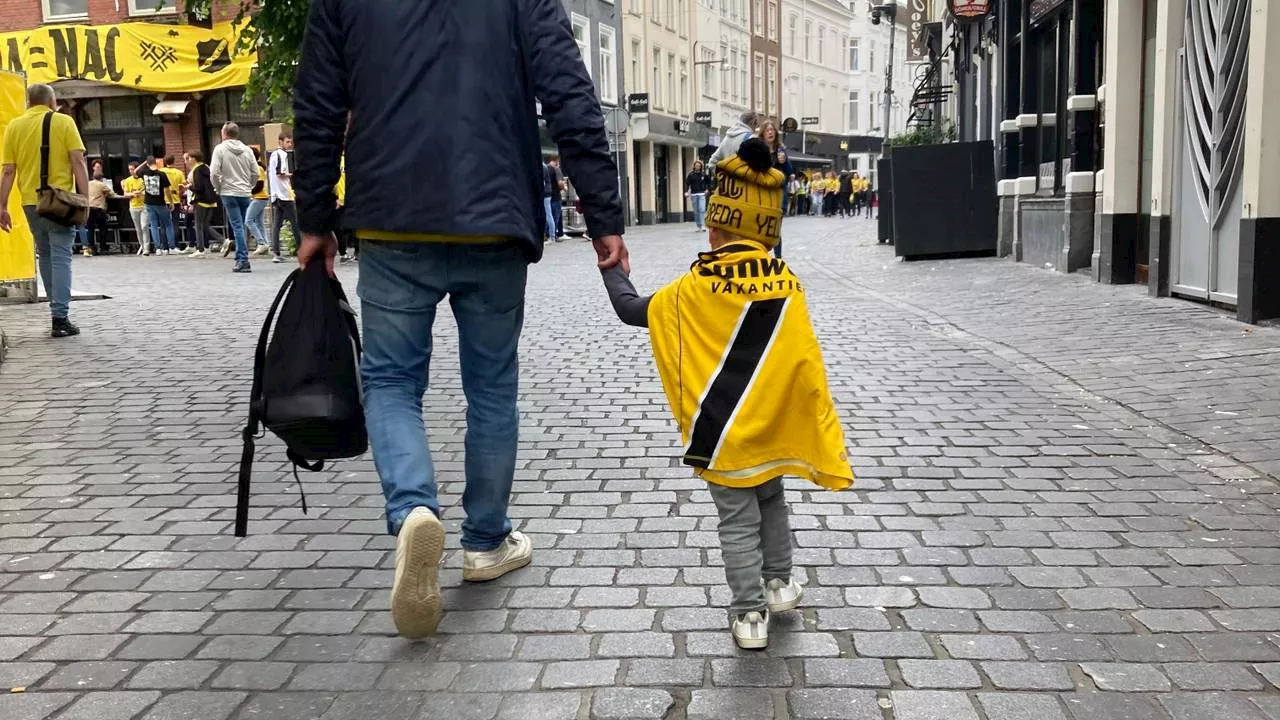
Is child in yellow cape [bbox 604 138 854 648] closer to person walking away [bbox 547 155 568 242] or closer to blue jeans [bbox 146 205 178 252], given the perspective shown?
person walking away [bbox 547 155 568 242]

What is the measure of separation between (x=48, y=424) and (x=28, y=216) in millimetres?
3642

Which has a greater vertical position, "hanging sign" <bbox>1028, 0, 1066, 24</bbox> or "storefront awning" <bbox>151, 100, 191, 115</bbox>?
"storefront awning" <bbox>151, 100, 191, 115</bbox>

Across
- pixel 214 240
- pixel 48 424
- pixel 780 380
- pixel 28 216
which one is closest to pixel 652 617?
pixel 780 380

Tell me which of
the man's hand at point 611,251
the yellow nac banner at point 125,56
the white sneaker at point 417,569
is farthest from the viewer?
the yellow nac banner at point 125,56

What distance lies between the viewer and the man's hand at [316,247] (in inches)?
130

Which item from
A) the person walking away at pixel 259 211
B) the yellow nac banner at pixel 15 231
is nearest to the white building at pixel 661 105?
the person walking away at pixel 259 211

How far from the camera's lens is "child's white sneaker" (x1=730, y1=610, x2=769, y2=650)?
303cm

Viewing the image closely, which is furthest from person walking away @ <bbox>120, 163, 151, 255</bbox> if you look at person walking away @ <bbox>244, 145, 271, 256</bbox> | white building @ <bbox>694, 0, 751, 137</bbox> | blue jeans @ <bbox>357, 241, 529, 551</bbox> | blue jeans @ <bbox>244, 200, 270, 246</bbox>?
white building @ <bbox>694, 0, 751, 137</bbox>

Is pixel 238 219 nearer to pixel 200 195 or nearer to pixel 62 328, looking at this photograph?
pixel 200 195

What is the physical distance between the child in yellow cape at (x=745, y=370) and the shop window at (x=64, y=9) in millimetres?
28696

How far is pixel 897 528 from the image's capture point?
411cm

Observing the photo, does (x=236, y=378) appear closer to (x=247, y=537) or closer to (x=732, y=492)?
(x=247, y=537)

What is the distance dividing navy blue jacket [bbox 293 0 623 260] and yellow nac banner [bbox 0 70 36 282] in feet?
28.2

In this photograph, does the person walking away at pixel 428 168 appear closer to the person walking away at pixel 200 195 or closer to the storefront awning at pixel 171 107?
the person walking away at pixel 200 195
